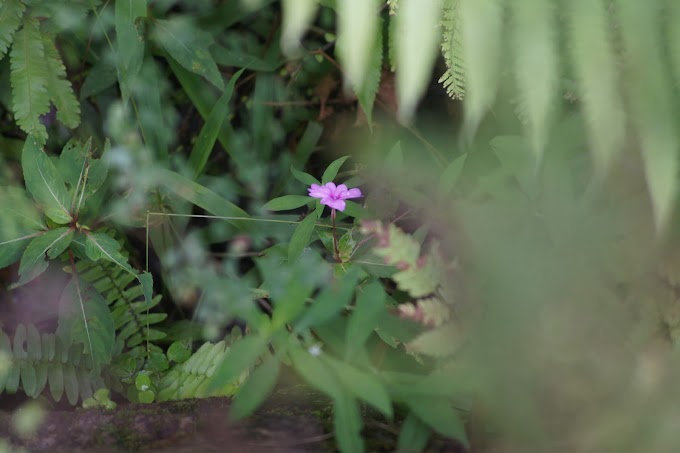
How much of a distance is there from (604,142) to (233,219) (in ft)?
3.61

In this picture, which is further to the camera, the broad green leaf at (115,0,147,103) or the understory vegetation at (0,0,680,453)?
the broad green leaf at (115,0,147,103)

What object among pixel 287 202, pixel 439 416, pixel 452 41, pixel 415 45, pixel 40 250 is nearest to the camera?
pixel 415 45

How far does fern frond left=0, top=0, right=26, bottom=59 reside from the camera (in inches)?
64.7

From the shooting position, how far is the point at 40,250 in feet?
4.71

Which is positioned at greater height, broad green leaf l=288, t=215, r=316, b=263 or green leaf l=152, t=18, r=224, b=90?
green leaf l=152, t=18, r=224, b=90

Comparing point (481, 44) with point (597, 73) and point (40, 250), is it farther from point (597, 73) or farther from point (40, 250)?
point (40, 250)

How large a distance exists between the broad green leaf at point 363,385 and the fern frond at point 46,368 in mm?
Result: 821

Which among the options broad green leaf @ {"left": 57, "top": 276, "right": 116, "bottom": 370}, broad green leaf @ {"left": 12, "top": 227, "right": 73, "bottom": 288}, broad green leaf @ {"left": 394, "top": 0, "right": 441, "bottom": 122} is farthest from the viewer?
broad green leaf @ {"left": 57, "top": 276, "right": 116, "bottom": 370}

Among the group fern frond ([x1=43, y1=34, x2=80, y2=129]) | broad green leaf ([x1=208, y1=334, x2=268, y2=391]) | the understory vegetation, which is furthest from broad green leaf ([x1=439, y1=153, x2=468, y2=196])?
fern frond ([x1=43, y1=34, x2=80, y2=129])

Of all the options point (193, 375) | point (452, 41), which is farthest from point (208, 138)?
point (452, 41)

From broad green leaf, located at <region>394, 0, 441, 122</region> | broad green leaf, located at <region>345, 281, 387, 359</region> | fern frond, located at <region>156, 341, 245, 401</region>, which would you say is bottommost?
fern frond, located at <region>156, 341, 245, 401</region>

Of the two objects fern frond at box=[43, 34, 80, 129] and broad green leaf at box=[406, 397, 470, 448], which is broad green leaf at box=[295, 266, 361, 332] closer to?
broad green leaf at box=[406, 397, 470, 448]

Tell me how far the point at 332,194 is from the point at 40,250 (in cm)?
66

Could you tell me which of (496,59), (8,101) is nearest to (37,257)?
(8,101)
